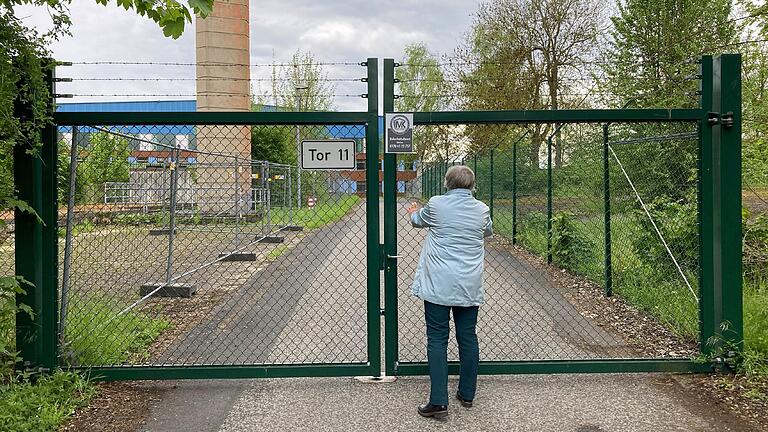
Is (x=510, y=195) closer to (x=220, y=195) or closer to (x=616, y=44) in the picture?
(x=616, y=44)

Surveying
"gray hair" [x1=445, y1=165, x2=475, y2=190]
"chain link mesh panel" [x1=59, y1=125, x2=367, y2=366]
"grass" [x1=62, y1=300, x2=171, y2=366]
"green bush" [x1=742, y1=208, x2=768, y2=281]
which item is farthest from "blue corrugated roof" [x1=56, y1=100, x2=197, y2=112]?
"green bush" [x1=742, y1=208, x2=768, y2=281]

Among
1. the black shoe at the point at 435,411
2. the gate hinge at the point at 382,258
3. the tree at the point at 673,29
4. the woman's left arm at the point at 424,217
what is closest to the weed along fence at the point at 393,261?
the gate hinge at the point at 382,258

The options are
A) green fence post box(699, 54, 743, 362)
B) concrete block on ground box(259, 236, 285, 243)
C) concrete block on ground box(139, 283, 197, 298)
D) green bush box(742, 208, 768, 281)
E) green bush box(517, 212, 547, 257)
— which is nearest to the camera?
green fence post box(699, 54, 743, 362)

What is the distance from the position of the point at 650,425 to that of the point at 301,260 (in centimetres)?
874

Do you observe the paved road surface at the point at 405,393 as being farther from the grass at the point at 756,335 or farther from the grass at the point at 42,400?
the grass at the point at 756,335

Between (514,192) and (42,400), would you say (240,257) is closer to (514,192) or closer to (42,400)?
(514,192)

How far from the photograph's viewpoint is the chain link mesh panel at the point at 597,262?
246 inches

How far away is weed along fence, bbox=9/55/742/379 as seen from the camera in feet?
16.3

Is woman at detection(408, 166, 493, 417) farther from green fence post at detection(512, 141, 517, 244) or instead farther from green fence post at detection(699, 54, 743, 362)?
green fence post at detection(512, 141, 517, 244)

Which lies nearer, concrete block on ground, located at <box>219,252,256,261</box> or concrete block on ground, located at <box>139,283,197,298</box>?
concrete block on ground, located at <box>139,283,197,298</box>

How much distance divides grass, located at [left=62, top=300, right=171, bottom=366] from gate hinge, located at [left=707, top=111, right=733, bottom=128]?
512 cm

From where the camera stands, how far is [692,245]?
272 inches

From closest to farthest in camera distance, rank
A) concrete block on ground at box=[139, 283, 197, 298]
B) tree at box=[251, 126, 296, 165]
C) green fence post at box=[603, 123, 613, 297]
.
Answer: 1. green fence post at box=[603, 123, 613, 297]
2. concrete block on ground at box=[139, 283, 197, 298]
3. tree at box=[251, 126, 296, 165]

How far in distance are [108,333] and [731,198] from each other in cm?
540
